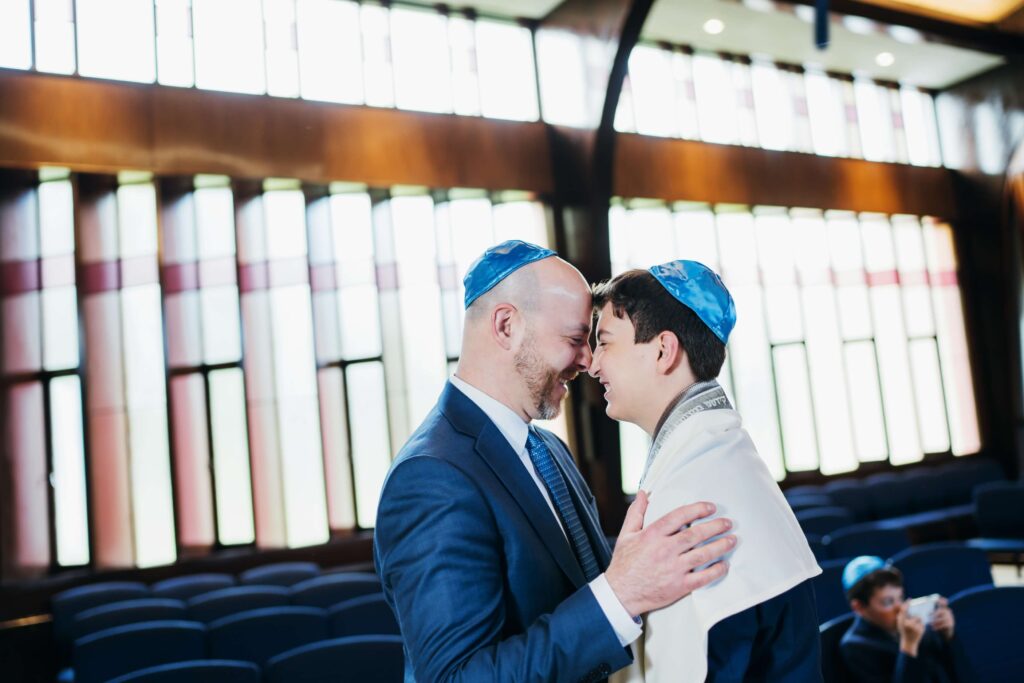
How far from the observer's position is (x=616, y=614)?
136 cm

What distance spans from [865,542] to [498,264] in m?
5.49

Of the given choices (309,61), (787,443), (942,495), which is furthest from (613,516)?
(309,61)

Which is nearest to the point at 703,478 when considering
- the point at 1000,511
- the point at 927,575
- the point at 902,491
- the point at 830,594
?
the point at 830,594

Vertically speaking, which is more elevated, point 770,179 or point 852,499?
point 770,179

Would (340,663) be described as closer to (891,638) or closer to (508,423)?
(508,423)

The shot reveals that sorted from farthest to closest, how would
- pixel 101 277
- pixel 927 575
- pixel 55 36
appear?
pixel 101 277 → pixel 55 36 → pixel 927 575

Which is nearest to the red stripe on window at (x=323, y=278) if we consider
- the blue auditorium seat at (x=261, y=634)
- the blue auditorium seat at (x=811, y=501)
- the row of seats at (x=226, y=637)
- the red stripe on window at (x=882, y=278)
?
the row of seats at (x=226, y=637)

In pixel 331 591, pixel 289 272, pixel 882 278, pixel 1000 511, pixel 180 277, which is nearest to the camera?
pixel 331 591

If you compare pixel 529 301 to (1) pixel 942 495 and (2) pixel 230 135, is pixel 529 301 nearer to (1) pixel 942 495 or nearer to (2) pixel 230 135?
(2) pixel 230 135

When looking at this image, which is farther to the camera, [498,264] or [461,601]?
[498,264]

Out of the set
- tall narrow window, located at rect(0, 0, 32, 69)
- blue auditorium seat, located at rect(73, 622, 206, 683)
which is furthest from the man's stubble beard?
tall narrow window, located at rect(0, 0, 32, 69)

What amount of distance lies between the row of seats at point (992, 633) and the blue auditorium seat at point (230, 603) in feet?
11.1

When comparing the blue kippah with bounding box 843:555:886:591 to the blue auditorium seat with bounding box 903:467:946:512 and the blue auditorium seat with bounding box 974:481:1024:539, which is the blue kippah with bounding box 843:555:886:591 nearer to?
the blue auditorium seat with bounding box 974:481:1024:539

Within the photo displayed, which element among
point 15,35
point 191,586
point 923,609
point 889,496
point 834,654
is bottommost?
point 889,496
